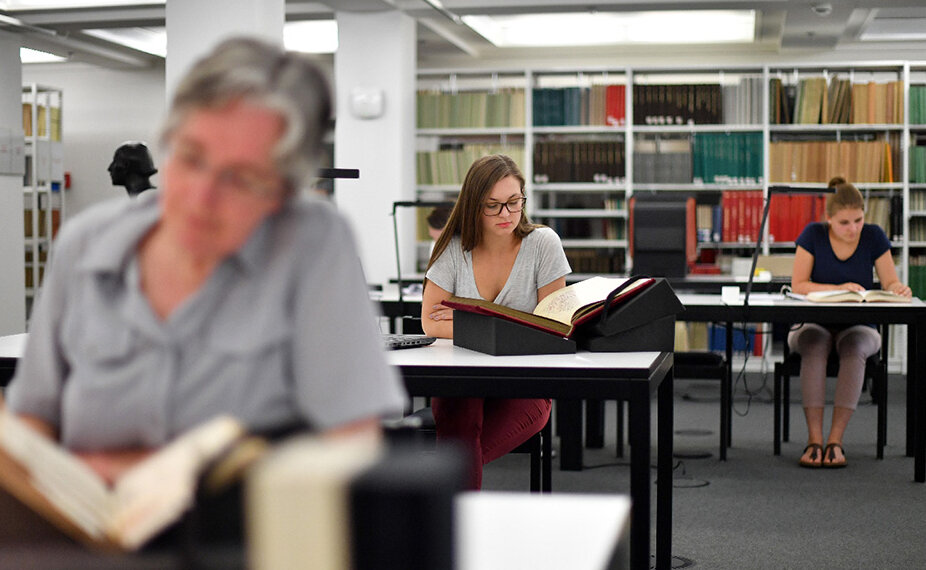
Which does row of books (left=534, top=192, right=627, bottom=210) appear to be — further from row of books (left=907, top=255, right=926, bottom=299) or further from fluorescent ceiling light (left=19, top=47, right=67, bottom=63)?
fluorescent ceiling light (left=19, top=47, right=67, bottom=63)

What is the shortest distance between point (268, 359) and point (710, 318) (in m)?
3.44

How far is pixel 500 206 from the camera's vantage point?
9.72 ft

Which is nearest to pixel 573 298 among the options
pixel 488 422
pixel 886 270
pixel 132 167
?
pixel 488 422

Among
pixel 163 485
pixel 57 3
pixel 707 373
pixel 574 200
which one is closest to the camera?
pixel 163 485

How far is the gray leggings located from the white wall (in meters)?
6.85

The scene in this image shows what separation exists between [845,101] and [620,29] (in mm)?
1921

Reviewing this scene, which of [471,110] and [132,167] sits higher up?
[471,110]

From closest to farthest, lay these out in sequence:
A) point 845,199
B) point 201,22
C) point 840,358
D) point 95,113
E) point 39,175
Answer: point 840,358
point 845,199
point 201,22
point 39,175
point 95,113

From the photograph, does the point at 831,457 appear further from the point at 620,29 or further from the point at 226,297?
the point at 620,29

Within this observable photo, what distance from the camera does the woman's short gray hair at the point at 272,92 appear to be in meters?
0.81

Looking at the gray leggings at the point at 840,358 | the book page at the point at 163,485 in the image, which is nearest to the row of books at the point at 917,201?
the gray leggings at the point at 840,358

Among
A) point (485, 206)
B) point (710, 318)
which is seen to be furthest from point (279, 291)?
point (710, 318)

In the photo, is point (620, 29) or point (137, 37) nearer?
point (620, 29)

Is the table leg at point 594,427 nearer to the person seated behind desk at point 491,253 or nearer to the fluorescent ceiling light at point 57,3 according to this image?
the person seated behind desk at point 491,253
